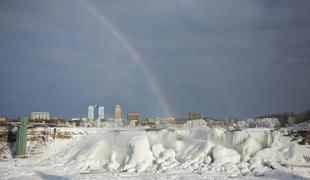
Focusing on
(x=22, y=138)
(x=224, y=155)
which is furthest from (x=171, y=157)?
(x=22, y=138)

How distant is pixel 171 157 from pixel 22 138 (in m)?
11.6

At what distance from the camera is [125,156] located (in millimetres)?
25953

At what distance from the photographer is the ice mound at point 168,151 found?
22.1 metres

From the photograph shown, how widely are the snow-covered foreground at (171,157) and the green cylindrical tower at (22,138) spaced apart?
4.34ft

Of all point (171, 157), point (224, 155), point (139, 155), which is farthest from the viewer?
point (139, 155)

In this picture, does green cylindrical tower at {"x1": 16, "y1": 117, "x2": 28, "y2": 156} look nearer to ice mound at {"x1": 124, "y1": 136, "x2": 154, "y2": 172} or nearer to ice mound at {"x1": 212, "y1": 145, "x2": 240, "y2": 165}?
ice mound at {"x1": 124, "y1": 136, "x2": 154, "y2": 172}

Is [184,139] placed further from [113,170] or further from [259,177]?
[259,177]

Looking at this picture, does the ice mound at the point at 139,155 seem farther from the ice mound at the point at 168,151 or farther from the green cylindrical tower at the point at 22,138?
the green cylindrical tower at the point at 22,138

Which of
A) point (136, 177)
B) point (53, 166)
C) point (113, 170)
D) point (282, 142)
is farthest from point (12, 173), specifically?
point (282, 142)

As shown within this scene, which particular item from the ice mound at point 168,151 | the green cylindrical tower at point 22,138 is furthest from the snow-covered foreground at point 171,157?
the green cylindrical tower at point 22,138

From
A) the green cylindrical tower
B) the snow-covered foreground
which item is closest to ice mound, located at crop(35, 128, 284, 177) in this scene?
the snow-covered foreground

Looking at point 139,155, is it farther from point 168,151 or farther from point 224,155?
point 224,155

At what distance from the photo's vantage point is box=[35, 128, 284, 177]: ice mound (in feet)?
72.5

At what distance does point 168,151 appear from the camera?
24609mm
